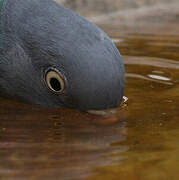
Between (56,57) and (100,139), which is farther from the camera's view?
(56,57)

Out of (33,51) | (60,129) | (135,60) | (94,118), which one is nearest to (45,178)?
(60,129)

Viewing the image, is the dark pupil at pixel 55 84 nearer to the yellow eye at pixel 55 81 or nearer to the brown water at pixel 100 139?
the yellow eye at pixel 55 81

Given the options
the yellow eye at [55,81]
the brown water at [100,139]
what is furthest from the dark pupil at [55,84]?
the brown water at [100,139]

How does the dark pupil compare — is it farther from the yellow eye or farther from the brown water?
the brown water

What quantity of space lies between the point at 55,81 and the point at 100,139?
443mm

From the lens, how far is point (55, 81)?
6.48 feet

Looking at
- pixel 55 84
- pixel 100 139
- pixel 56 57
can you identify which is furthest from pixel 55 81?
pixel 100 139

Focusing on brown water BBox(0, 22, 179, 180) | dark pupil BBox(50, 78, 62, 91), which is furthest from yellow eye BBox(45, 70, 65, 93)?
brown water BBox(0, 22, 179, 180)

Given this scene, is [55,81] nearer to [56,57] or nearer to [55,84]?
[55,84]

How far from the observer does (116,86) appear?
1893mm

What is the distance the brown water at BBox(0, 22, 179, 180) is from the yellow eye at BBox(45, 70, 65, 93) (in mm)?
118

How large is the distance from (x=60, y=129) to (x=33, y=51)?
46 cm

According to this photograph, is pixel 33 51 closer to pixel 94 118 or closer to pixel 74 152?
pixel 94 118

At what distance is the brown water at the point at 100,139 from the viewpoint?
1339 mm
